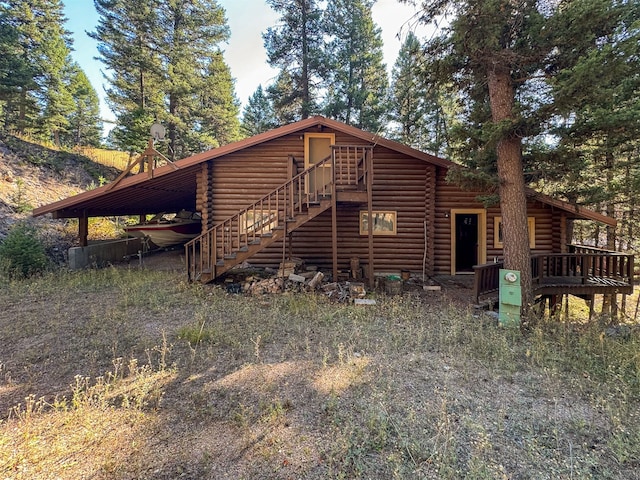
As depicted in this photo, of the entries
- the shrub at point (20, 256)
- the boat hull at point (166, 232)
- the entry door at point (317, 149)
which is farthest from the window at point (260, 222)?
the shrub at point (20, 256)

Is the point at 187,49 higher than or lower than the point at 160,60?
higher

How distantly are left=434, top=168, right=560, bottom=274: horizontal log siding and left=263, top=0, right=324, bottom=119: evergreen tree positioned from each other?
11306 mm

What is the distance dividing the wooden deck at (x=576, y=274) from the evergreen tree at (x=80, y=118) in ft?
110

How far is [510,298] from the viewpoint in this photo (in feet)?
20.0

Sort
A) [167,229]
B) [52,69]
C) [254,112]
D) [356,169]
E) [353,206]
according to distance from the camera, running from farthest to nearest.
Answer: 1. [254,112]
2. [52,69]
3. [167,229]
4. [353,206]
5. [356,169]

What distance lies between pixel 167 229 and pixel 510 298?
41.9 feet

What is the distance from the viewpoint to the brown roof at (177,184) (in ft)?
31.7

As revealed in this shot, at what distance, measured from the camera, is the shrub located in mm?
9000

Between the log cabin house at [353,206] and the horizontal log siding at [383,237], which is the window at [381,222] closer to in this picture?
the log cabin house at [353,206]

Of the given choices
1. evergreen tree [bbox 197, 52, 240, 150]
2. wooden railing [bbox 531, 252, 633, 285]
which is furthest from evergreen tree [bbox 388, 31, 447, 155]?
wooden railing [bbox 531, 252, 633, 285]

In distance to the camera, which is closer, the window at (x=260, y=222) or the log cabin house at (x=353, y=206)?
the window at (x=260, y=222)

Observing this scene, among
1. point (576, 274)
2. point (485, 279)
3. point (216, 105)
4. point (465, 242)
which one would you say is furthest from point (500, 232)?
point (216, 105)

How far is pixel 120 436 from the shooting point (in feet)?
8.98

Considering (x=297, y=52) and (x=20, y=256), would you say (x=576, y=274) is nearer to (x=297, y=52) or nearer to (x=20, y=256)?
(x=20, y=256)
